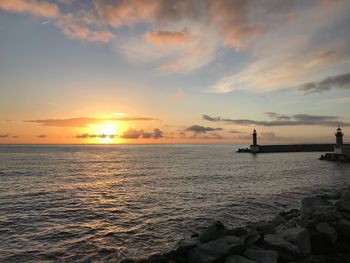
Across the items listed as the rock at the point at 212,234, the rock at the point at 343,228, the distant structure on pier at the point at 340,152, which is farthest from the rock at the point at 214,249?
the distant structure on pier at the point at 340,152

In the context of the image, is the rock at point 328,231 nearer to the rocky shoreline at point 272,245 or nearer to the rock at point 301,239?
the rocky shoreline at point 272,245

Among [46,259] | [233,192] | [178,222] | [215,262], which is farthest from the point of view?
[233,192]

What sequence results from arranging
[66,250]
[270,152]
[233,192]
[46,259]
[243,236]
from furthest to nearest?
[270,152] < [233,192] < [66,250] < [46,259] < [243,236]

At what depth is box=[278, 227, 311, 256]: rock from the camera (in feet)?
31.7

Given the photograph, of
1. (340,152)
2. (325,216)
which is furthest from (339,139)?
(325,216)

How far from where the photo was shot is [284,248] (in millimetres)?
9281

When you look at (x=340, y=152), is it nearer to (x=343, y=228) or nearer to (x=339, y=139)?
(x=339, y=139)

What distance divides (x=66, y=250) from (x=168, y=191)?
15.0 m

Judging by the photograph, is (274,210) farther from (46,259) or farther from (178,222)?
(46,259)

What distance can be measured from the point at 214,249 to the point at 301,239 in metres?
3.10

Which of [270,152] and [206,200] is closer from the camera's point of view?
[206,200]

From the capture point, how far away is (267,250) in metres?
8.95

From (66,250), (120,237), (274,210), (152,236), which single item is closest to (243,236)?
(152,236)

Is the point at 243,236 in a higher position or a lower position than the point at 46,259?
higher
